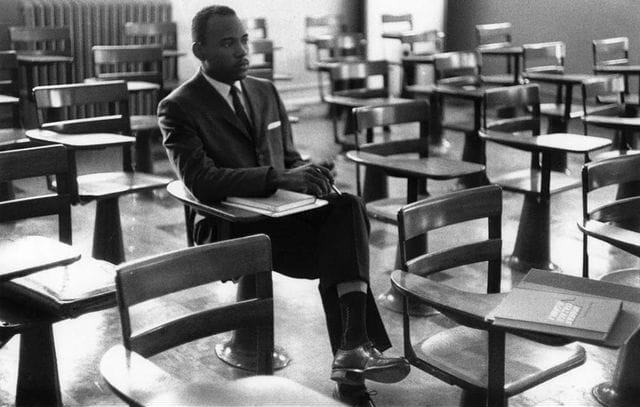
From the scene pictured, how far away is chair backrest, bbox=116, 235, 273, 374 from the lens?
173 centimetres

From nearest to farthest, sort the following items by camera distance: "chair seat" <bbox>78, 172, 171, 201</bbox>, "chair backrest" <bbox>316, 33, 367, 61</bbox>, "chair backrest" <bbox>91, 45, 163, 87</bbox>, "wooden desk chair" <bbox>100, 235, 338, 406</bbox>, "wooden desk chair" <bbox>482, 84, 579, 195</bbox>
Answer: "wooden desk chair" <bbox>100, 235, 338, 406</bbox>
"chair seat" <bbox>78, 172, 171, 201</bbox>
"wooden desk chair" <bbox>482, 84, 579, 195</bbox>
"chair backrest" <bbox>91, 45, 163, 87</bbox>
"chair backrest" <bbox>316, 33, 367, 61</bbox>

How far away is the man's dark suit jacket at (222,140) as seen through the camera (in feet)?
9.25

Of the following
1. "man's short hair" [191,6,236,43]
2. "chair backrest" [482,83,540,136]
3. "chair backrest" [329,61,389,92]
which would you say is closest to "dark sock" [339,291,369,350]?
"man's short hair" [191,6,236,43]

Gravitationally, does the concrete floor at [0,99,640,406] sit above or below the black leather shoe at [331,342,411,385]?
below

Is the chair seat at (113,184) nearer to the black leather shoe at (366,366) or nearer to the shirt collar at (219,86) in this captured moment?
the shirt collar at (219,86)

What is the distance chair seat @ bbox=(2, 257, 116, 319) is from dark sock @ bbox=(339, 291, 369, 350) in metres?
0.64

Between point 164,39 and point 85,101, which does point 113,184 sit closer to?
point 85,101

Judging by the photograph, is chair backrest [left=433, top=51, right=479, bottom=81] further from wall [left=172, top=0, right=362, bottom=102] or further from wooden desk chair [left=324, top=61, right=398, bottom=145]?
wall [left=172, top=0, right=362, bottom=102]

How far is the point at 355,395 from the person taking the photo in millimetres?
2701

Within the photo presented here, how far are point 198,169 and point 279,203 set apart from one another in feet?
1.07

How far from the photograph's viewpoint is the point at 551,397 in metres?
2.79

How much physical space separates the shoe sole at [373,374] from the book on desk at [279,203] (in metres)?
0.46

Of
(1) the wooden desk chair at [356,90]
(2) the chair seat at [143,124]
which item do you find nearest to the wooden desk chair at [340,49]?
(1) the wooden desk chair at [356,90]

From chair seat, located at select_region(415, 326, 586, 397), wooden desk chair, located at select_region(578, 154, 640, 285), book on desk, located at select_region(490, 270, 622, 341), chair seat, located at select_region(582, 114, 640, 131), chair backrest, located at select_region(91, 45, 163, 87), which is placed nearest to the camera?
book on desk, located at select_region(490, 270, 622, 341)
